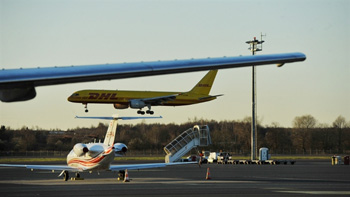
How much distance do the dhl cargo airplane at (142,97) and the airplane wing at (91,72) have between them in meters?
64.9

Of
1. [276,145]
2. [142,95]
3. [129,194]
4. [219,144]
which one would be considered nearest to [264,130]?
[276,145]

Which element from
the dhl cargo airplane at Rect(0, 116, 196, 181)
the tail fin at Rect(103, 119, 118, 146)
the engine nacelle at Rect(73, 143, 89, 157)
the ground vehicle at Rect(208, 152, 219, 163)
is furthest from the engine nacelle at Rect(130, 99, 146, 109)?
the engine nacelle at Rect(73, 143, 89, 157)

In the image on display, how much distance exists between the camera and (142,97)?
79125mm

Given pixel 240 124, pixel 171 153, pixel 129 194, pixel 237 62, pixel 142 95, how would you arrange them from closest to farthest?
pixel 237 62
pixel 129 194
pixel 171 153
pixel 142 95
pixel 240 124

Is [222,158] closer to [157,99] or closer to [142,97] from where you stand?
[157,99]

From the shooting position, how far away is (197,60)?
7703 millimetres

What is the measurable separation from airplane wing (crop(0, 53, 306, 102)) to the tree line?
75.5 meters

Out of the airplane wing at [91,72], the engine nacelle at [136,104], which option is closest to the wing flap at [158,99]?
the engine nacelle at [136,104]

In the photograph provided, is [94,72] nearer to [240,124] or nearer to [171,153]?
[171,153]

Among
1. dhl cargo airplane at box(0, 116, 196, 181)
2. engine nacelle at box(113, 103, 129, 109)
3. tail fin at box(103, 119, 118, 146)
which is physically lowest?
dhl cargo airplane at box(0, 116, 196, 181)

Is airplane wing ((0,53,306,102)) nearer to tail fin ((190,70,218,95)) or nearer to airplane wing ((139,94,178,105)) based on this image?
airplane wing ((139,94,178,105))

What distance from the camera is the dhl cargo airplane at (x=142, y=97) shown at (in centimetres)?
7550

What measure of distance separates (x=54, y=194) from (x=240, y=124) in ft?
361

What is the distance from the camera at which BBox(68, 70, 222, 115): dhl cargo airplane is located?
75500 mm
